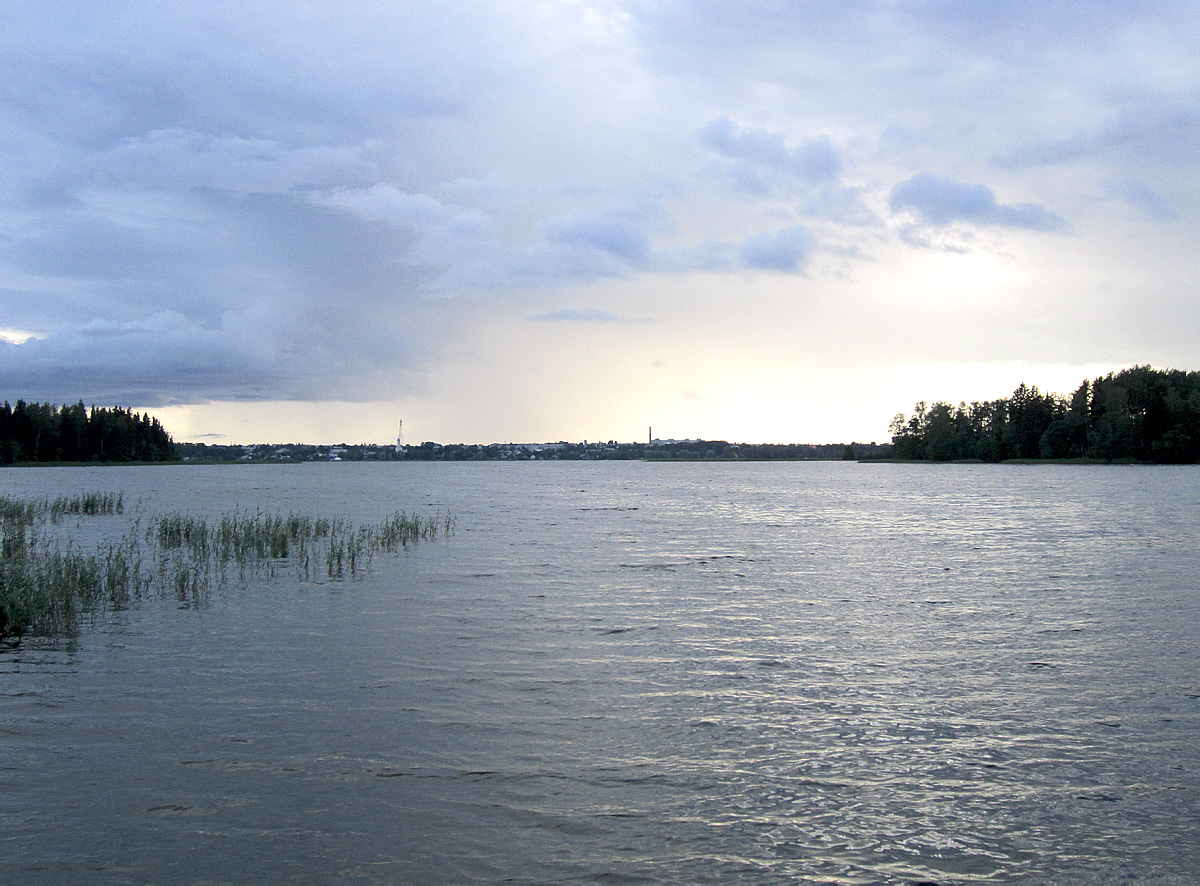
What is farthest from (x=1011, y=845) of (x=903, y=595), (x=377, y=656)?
(x=903, y=595)

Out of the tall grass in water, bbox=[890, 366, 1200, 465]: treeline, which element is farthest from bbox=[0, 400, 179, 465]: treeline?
bbox=[890, 366, 1200, 465]: treeline

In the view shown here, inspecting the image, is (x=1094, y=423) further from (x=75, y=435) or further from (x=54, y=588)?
(x=75, y=435)

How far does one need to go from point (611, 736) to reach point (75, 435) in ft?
608

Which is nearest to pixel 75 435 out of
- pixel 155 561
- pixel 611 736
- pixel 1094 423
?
pixel 155 561

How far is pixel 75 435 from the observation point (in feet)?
539

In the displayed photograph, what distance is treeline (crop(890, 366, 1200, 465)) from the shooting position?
139750 mm

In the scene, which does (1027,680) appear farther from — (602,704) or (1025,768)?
(602,704)

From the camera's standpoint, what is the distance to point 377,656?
51.3 feet

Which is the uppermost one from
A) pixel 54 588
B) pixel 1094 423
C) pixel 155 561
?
pixel 1094 423

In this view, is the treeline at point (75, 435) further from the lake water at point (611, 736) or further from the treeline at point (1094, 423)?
the treeline at point (1094, 423)

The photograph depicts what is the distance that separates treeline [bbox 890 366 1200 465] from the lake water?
462 ft

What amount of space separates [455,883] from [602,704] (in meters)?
5.45

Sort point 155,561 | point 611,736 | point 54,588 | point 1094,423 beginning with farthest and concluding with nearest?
point 1094,423
point 155,561
point 54,588
point 611,736

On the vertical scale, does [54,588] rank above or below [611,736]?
above
